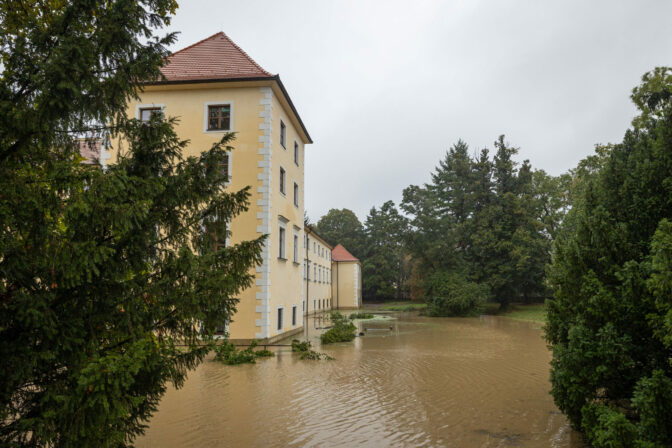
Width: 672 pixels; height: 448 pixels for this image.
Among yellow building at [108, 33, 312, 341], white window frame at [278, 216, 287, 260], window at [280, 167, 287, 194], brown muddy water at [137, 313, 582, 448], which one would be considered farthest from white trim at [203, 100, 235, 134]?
brown muddy water at [137, 313, 582, 448]

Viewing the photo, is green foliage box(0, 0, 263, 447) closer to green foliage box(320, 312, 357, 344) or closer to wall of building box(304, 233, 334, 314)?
green foliage box(320, 312, 357, 344)

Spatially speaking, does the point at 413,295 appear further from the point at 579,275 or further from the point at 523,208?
the point at 579,275

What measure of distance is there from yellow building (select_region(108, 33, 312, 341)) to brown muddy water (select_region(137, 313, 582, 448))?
2.84 m

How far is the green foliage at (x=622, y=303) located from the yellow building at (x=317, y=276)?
91.1 ft

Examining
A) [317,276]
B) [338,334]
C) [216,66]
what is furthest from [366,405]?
[317,276]

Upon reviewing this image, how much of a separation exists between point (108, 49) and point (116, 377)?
2.49 metres

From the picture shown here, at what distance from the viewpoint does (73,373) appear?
9.35 feet

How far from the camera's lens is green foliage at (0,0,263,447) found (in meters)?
2.72

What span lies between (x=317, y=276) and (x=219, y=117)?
982 inches

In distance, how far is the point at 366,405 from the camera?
7469 millimetres

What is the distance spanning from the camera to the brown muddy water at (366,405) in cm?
574

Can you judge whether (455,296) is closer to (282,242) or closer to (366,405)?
(282,242)

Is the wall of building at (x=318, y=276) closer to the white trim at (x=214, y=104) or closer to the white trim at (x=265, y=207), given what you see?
the white trim at (x=265, y=207)

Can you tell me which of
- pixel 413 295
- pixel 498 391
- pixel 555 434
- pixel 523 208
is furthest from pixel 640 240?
pixel 413 295
